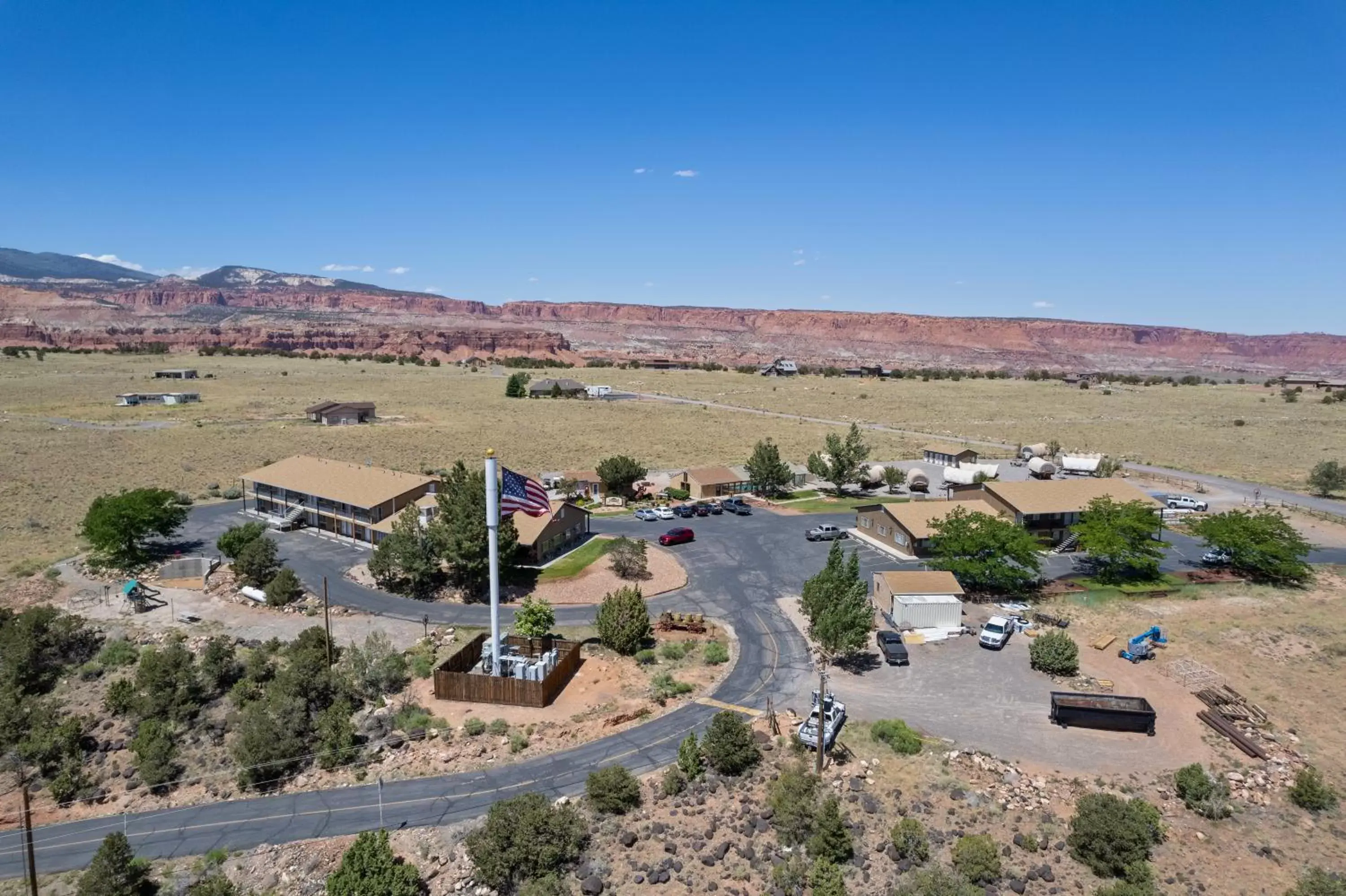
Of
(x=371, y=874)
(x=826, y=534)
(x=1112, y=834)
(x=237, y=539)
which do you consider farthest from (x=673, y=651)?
(x=237, y=539)

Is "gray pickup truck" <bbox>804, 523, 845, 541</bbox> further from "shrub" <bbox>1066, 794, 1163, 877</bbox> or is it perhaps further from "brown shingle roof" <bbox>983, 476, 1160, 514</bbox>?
"shrub" <bbox>1066, 794, 1163, 877</bbox>

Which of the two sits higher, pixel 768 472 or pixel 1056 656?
pixel 768 472

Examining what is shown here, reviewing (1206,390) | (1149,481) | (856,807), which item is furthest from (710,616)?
(1206,390)

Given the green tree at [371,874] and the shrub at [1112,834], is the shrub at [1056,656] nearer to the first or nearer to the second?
the shrub at [1112,834]

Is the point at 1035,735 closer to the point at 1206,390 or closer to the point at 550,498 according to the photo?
the point at 550,498

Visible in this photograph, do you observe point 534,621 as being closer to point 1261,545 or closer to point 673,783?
point 673,783

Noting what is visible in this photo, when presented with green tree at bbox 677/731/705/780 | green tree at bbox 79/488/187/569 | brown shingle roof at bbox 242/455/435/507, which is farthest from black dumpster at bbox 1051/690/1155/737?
green tree at bbox 79/488/187/569

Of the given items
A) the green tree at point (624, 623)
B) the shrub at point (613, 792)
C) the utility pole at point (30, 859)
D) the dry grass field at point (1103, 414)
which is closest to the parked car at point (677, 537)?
the green tree at point (624, 623)
